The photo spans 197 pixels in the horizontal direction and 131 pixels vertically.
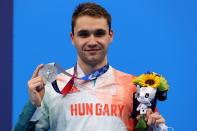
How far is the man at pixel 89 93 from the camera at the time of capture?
1369 millimetres

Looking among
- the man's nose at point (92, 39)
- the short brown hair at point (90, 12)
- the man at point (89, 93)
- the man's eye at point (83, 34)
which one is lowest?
the man at point (89, 93)

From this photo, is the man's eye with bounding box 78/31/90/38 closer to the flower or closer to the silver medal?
the silver medal

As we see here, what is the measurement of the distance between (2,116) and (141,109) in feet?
3.76

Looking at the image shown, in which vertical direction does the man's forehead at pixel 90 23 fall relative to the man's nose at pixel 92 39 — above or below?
above

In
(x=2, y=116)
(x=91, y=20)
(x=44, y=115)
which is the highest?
(x=91, y=20)

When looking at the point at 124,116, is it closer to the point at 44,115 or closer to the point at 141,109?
the point at 141,109

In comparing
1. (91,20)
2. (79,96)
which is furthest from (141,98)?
(91,20)

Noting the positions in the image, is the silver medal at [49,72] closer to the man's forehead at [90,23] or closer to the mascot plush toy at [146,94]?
the man's forehead at [90,23]

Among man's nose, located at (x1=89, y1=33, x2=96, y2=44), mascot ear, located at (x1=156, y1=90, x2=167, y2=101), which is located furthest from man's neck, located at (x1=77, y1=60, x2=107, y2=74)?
mascot ear, located at (x1=156, y1=90, x2=167, y2=101)

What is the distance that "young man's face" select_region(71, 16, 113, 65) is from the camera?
54.4 inches

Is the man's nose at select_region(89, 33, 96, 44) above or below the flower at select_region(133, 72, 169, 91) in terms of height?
above

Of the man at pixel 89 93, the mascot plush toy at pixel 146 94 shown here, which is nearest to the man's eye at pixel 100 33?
the man at pixel 89 93

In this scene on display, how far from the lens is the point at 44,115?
1450 millimetres

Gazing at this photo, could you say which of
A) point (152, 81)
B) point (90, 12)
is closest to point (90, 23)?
point (90, 12)
